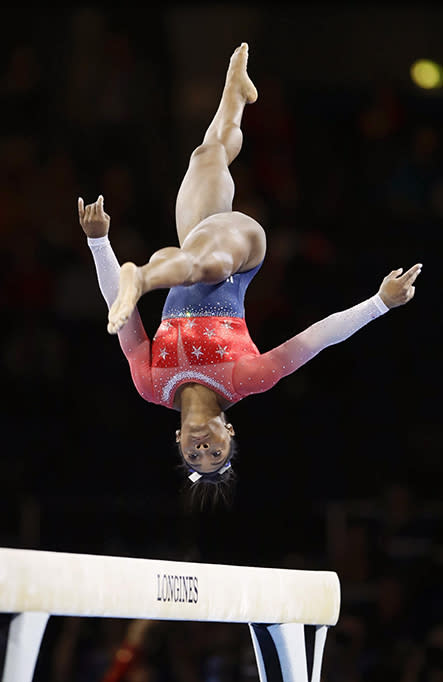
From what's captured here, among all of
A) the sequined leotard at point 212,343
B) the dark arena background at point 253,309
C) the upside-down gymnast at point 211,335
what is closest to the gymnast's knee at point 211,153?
the upside-down gymnast at point 211,335

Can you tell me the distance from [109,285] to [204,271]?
0.59 metres

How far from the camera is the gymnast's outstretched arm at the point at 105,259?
4.25 metres

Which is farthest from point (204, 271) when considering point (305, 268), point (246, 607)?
point (305, 268)

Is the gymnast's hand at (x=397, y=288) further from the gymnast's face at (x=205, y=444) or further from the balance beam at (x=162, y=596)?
the balance beam at (x=162, y=596)

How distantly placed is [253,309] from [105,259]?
10.9ft

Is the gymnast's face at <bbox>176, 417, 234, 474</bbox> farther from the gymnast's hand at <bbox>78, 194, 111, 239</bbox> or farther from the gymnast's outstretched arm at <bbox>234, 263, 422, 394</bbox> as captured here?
the gymnast's hand at <bbox>78, 194, 111, 239</bbox>

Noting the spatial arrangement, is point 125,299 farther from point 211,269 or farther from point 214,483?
point 214,483

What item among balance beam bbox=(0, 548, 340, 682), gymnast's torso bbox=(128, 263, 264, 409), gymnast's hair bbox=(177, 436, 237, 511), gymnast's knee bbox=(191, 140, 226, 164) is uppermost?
gymnast's knee bbox=(191, 140, 226, 164)

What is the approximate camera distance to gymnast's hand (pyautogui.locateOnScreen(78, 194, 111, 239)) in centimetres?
424

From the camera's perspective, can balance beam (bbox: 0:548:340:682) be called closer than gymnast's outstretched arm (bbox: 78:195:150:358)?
Yes

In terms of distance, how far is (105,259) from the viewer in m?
4.31

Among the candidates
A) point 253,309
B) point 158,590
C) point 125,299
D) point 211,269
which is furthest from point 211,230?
point 253,309

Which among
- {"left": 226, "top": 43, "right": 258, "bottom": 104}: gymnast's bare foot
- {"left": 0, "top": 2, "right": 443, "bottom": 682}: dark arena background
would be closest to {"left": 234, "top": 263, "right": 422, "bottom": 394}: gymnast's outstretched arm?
{"left": 226, "top": 43, "right": 258, "bottom": 104}: gymnast's bare foot

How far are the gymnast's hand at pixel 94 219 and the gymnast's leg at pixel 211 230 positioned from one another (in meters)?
0.35
